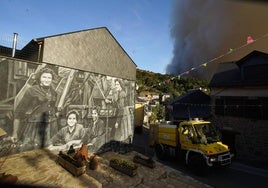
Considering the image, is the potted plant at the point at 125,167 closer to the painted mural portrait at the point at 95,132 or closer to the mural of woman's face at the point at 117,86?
the painted mural portrait at the point at 95,132

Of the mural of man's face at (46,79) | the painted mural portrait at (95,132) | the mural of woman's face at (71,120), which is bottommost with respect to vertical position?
the painted mural portrait at (95,132)

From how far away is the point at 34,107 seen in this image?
10688 millimetres

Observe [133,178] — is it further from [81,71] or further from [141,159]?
[81,71]

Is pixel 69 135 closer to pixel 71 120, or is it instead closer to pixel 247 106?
pixel 71 120

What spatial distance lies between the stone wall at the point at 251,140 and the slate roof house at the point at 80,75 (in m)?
9.05

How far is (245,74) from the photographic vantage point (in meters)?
17.6

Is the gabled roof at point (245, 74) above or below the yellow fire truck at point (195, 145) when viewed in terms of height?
above

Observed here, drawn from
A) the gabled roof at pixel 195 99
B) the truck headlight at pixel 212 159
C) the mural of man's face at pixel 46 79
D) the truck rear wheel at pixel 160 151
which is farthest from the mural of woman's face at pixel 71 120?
the gabled roof at pixel 195 99

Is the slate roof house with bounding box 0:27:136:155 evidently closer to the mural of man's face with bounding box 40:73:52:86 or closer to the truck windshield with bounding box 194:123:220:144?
the mural of man's face with bounding box 40:73:52:86

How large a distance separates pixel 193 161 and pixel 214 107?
876 centimetres

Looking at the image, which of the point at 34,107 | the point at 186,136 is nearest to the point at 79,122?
the point at 34,107

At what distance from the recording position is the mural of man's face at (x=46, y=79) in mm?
10969

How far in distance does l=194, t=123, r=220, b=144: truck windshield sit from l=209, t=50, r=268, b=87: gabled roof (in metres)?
6.32

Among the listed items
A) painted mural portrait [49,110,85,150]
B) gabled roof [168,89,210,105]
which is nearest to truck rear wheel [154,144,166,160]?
painted mural portrait [49,110,85,150]
